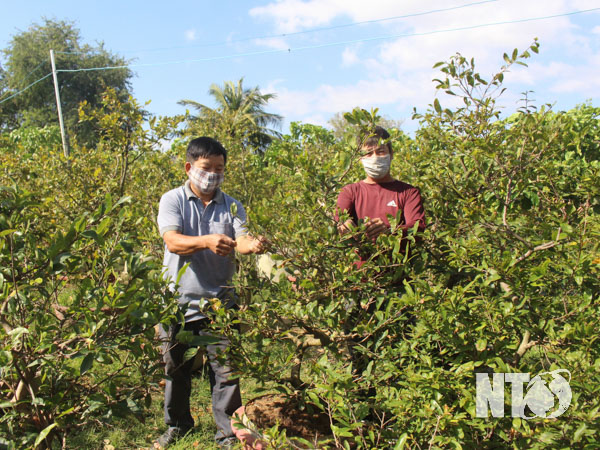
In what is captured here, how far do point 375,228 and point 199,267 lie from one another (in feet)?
4.24

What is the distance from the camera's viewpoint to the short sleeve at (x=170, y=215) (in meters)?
3.02

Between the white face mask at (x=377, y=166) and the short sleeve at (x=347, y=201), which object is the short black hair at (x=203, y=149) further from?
the white face mask at (x=377, y=166)

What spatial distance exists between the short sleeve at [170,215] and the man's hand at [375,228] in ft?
4.26

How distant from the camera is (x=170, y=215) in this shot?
3.05 meters

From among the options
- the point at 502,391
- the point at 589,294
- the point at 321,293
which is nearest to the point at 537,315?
the point at 589,294

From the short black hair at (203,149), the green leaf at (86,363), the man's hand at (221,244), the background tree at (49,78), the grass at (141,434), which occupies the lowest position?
the grass at (141,434)

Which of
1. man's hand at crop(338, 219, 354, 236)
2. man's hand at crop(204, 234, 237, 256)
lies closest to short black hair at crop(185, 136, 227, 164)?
man's hand at crop(204, 234, 237, 256)

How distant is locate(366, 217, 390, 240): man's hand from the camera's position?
7.39ft

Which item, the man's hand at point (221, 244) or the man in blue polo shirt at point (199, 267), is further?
the man in blue polo shirt at point (199, 267)

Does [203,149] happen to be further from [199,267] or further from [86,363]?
[86,363]

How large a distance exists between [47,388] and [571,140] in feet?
8.84

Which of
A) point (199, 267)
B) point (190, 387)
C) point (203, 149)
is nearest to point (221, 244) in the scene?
point (199, 267)

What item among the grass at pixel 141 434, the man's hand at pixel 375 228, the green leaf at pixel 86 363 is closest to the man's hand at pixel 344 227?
the man's hand at pixel 375 228

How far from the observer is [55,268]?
1.74 m
